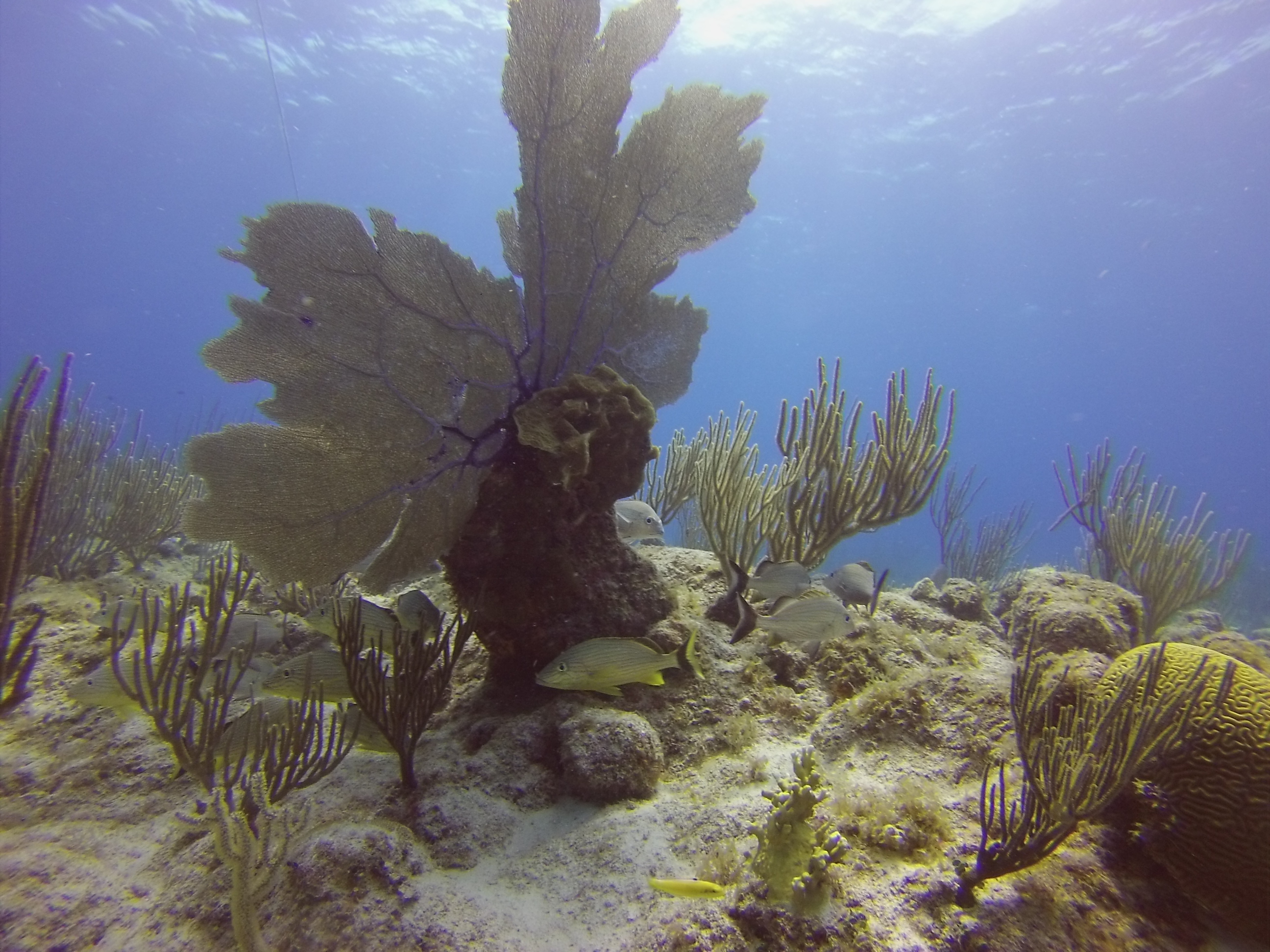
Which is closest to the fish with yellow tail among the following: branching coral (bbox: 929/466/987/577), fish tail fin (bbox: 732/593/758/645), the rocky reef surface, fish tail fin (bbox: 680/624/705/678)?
fish tail fin (bbox: 680/624/705/678)

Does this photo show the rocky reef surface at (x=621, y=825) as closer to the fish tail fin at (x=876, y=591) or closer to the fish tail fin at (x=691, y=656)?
the fish tail fin at (x=691, y=656)

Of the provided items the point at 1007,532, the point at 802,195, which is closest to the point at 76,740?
the point at 1007,532

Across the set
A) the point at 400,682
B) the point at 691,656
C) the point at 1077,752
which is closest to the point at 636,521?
the point at 691,656

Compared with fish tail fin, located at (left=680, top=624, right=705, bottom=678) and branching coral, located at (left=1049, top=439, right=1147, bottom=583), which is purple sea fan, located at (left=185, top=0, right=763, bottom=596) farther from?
branching coral, located at (left=1049, top=439, right=1147, bottom=583)

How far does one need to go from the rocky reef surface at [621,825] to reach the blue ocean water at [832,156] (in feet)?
8.46

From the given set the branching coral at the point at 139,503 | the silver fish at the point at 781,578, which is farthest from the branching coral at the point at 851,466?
the branching coral at the point at 139,503

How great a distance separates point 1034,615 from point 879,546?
34.3 metres

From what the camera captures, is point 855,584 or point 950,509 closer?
point 855,584

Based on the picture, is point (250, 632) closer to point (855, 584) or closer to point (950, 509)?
point (855, 584)

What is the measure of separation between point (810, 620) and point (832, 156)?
40272mm

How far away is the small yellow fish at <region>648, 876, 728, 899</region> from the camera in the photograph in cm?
217

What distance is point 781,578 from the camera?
12.0 ft

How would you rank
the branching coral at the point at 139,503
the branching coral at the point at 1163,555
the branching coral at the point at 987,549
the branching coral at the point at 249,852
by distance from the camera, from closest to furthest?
the branching coral at the point at 249,852 < the branching coral at the point at 1163,555 < the branching coral at the point at 139,503 < the branching coral at the point at 987,549

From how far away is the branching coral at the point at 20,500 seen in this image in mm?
1999
